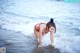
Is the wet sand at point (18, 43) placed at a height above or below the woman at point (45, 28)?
below

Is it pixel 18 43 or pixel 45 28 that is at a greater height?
pixel 45 28

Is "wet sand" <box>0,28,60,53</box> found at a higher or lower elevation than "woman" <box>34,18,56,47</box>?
lower

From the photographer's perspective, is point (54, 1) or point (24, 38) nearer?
point (24, 38)

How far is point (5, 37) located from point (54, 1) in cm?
388

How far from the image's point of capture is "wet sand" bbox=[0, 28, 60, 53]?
2425 mm

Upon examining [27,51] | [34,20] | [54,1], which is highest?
[54,1]

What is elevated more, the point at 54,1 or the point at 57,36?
the point at 54,1

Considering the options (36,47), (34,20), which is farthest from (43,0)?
(36,47)

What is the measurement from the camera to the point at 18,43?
268 centimetres

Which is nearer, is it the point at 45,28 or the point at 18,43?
the point at 45,28

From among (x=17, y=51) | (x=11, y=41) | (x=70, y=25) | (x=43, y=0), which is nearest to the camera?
(x=17, y=51)

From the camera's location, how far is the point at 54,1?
6.48 meters

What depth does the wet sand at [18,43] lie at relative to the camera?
2.42 metres

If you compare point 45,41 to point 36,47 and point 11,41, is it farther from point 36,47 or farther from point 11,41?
point 11,41
